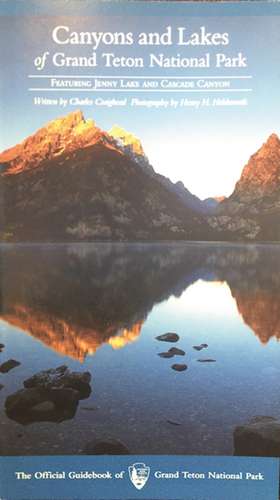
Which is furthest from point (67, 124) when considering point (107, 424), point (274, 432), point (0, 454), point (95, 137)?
point (274, 432)

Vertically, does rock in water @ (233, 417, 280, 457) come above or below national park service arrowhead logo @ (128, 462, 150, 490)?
above

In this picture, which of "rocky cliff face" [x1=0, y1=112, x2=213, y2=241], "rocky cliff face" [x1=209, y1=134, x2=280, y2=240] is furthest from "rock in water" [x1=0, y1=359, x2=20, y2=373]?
"rocky cliff face" [x1=209, y1=134, x2=280, y2=240]

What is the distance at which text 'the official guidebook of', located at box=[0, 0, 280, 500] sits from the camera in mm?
3930

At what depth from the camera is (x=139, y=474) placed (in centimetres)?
390

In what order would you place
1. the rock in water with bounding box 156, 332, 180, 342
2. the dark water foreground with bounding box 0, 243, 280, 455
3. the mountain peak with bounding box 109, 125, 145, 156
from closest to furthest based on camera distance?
the dark water foreground with bounding box 0, 243, 280, 455
the mountain peak with bounding box 109, 125, 145, 156
the rock in water with bounding box 156, 332, 180, 342

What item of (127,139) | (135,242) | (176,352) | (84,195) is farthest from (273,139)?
(176,352)

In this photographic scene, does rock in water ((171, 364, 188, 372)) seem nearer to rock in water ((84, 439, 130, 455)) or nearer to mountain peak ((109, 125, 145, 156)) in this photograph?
rock in water ((84, 439, 130, 455))

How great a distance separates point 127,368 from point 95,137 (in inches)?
98.2

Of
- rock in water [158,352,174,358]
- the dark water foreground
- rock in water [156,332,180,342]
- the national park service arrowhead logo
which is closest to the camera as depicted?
the national park service arrowhead logo

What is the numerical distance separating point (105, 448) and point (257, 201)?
3.02 meters

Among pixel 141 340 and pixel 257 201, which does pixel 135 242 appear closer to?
pixel 141 340

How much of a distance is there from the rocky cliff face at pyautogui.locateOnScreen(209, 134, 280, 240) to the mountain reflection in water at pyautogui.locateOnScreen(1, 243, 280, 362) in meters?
0.21

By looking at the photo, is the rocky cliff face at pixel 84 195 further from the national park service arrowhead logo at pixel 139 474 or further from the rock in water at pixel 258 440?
the national park service arrowhead logo at pixel 139 474

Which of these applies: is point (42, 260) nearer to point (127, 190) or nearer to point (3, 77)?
point (127, 190)
